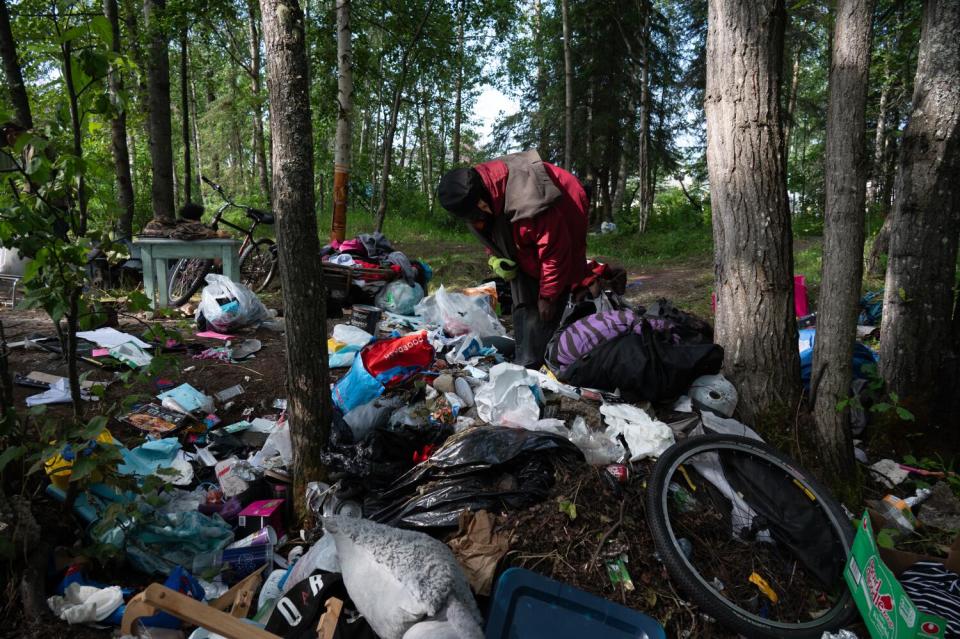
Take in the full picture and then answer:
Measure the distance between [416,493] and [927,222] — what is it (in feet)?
11.5

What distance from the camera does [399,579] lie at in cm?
169

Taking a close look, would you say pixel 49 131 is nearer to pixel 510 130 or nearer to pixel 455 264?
pixel 455 264

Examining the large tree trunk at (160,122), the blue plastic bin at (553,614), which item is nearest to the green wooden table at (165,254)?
the large tree trunk at (160,122)

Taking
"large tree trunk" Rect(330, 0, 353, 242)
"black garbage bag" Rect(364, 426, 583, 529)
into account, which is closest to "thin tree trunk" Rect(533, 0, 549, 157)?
"large tree trunk" Rect(330, 0, 353, 242)

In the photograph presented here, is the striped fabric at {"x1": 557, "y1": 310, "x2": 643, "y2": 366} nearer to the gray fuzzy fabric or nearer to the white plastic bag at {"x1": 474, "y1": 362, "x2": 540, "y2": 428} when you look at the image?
the white plastic bag at {"x1": 474, "y1": 362, "x2": 540, "y2": 428}

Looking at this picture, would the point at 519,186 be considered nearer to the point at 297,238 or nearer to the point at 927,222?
the point at 297,238

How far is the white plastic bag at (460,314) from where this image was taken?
16.3ft

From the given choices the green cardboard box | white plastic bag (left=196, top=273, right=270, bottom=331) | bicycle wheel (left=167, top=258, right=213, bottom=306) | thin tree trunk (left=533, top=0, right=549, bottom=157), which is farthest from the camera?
thin tree trunk (left=533, top=0, right=549, bottom=157)

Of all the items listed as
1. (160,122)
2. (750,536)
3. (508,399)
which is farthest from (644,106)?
(750,536)

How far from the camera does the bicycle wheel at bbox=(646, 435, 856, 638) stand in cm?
212

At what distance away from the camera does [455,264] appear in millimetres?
8688

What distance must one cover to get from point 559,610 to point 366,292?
4.62m

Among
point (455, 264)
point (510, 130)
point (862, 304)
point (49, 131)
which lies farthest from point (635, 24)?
point (49, 131)

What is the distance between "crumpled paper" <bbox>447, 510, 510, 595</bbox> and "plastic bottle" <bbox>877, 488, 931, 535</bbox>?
2.10 metres
